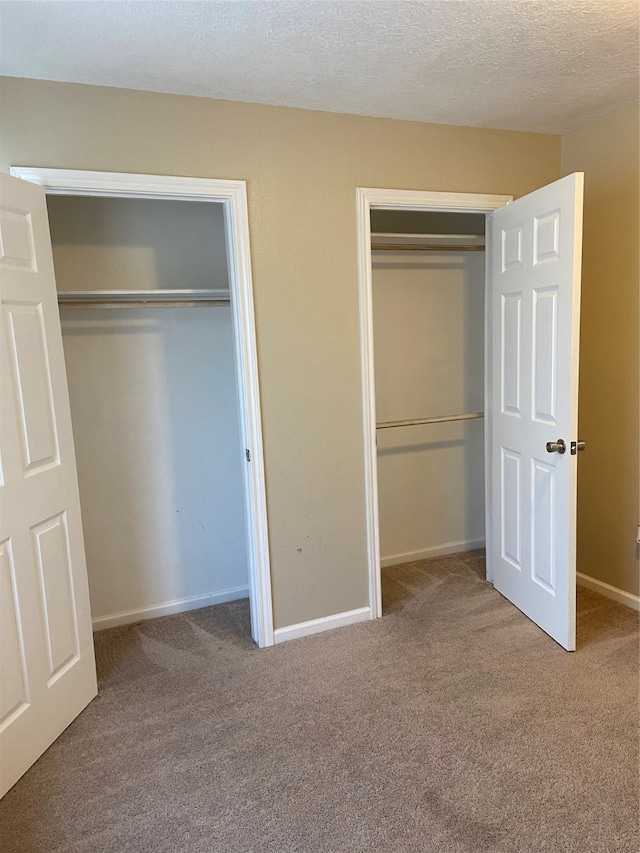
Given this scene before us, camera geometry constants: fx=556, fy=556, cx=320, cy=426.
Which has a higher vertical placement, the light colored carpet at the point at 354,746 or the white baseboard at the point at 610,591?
the white baseboard at the point at 610,591

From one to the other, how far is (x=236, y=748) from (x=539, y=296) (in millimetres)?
2192

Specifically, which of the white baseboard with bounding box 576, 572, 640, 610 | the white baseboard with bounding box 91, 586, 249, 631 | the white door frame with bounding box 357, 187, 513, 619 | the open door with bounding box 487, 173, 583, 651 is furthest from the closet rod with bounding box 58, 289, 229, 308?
the white baseboard with bounding box 576, 572, 640, 610

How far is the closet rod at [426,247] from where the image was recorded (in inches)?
118

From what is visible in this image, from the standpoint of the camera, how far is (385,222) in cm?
326

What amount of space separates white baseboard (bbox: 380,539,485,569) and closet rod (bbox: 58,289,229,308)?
185 cm

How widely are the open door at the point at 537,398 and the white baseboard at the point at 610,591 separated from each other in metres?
0.49

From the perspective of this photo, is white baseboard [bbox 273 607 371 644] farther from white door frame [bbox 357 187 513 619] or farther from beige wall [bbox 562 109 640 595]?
beige wall [bbox 562 109 640 595]

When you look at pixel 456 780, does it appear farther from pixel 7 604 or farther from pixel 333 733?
pixel 7 604

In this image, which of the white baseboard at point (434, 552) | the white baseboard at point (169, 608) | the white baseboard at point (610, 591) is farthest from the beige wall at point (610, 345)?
the white baseboard at point (169, 608)

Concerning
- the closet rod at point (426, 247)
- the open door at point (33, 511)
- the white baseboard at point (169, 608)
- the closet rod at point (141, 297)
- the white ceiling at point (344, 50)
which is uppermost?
the white ceiling at point (344, 50)

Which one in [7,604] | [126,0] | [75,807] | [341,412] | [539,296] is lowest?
[75,807]

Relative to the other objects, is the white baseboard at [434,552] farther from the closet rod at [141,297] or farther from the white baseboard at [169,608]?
the closet rod at [141,297]

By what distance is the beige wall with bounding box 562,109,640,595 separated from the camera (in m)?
2.64

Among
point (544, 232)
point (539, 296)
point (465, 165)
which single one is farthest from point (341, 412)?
point (465, 165)
